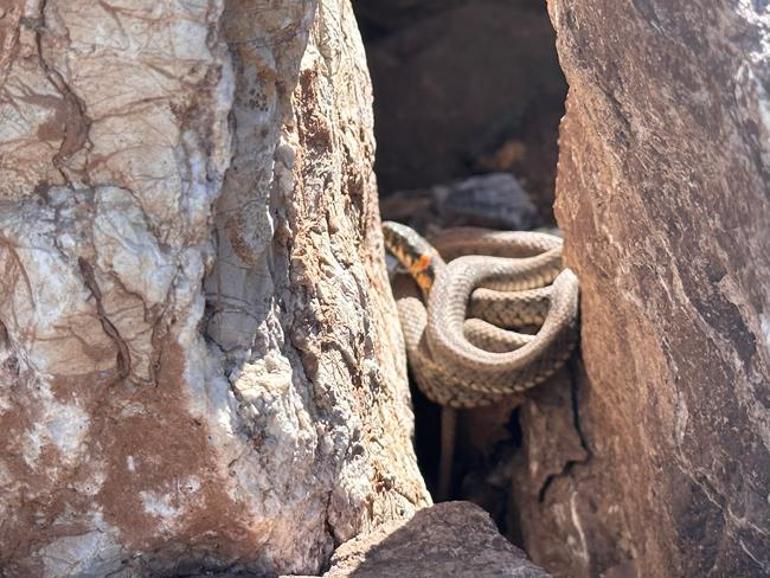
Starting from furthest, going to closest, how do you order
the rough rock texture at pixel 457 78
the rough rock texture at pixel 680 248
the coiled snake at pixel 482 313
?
the rough rock texture at pixel 457 78 → the coiled snake at pixel 482 313 → the rough rock texture at pixel 680 248

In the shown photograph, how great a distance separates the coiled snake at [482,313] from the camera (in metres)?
5.34

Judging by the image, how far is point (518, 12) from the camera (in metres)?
9.65

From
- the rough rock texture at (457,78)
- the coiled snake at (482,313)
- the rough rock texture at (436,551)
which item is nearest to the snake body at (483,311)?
the coiled snake at (482,313)

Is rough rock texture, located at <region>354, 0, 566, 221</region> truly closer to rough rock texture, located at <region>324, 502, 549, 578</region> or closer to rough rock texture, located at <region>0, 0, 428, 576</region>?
rough rock texture, located at <region>324, 502, 549, 578</region>

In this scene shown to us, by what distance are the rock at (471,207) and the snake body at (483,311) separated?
580mm

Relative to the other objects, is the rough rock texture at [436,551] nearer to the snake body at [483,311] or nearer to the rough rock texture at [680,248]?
the rough rock texture at [680,248]

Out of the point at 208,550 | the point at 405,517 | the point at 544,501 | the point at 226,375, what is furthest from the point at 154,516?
the point at 544,501

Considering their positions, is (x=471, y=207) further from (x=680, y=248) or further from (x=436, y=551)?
(x=436, y=551)

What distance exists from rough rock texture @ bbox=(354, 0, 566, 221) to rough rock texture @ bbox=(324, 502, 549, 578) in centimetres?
566

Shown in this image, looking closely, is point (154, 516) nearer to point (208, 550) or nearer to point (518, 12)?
point (208, 550)

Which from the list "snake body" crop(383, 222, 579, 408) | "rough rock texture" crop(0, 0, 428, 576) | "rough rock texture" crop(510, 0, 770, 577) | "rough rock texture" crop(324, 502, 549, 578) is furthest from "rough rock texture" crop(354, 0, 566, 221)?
"rough rock texture" crop(0, 0, 428, 576)

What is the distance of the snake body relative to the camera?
17.5ft

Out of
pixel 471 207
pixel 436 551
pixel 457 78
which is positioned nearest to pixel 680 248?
pixel 436 551

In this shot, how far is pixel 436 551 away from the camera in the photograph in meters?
3.67
